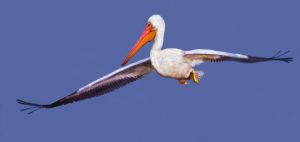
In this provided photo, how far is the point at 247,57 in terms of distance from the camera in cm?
1415

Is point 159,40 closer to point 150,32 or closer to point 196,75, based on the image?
point 150,32

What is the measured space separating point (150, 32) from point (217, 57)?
1281 mm

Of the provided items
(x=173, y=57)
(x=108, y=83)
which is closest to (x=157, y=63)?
(x=173, y=57)

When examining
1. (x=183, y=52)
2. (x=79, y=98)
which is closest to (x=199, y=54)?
(x=183, y=52)

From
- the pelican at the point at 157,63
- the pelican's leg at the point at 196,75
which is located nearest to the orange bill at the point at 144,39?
the pelican at the point at 157,63

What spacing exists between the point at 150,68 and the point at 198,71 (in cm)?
94

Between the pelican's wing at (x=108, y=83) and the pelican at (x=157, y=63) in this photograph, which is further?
the pelican's wing at (x=108, y=83)

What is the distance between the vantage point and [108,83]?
1503 centimetres

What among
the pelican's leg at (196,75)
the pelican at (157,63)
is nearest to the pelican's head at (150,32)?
the pelican at (157,63)

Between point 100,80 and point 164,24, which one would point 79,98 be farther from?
point 164,24

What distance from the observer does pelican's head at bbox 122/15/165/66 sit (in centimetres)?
1430

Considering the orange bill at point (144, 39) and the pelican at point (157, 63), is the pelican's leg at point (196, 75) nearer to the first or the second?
the pelican at point (157, 63)

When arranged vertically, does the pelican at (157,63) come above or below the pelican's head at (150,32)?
below

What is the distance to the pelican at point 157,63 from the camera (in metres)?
14.0
